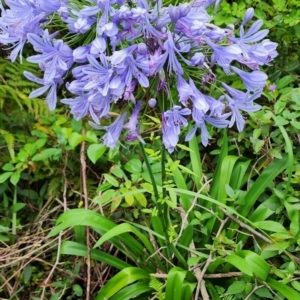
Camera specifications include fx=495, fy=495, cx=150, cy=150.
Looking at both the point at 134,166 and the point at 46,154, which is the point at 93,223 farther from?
the point at 46,154

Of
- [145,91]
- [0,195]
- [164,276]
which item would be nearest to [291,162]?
[164,276]

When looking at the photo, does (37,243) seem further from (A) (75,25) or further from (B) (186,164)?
(A) (75,25)

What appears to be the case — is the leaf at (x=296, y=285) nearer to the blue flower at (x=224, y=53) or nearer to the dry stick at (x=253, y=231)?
the dry stick at (x=253, y=231)

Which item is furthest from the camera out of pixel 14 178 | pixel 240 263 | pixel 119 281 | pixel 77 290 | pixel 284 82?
pixel 284 82

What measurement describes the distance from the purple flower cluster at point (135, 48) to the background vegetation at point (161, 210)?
37 centimetres

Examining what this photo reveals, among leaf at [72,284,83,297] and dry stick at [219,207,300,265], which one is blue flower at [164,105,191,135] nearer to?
dry stick at [219,207,300,265]

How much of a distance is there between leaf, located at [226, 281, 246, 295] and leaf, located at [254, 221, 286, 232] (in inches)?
9.1

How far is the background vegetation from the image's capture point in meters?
1.92

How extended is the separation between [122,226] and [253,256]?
0.51m

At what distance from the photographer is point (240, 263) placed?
179 cm

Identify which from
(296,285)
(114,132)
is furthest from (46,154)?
(296,285)

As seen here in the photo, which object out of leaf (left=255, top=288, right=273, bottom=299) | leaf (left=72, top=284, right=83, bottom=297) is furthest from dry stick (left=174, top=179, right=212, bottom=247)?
leaf (left=72, top=284, right=83, bottom=297)

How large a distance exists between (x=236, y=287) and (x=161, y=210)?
1.34 ft

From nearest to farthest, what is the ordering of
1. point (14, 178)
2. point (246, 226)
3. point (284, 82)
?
point (246, 226) < point (14, 178) < point (284, 82)
